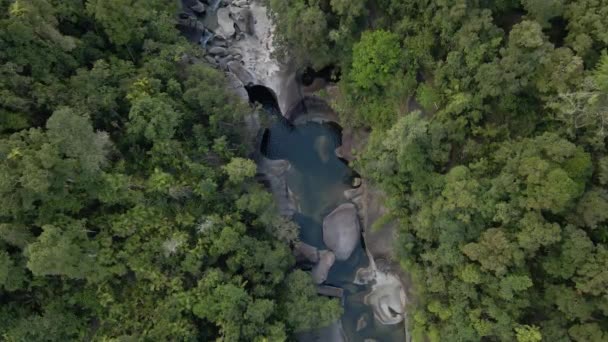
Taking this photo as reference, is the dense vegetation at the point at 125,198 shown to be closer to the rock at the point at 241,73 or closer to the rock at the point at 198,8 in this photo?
the rock at the point at 241,73

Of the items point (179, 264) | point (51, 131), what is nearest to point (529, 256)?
point (179, 264)

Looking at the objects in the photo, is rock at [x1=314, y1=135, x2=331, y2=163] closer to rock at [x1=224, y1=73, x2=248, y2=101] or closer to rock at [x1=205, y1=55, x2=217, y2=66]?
rock at [x1=224, y1=73, x2=248, y2=101]

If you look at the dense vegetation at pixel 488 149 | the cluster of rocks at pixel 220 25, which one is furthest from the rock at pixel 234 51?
the dense vegetation at pixel 488 149

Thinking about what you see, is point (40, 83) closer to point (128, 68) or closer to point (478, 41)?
point (128, 68)

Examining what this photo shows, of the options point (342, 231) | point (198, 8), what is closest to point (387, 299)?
point (342, 231)

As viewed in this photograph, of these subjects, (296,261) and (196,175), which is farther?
(296,261)

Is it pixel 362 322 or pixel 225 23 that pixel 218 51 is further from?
pixel 362 322

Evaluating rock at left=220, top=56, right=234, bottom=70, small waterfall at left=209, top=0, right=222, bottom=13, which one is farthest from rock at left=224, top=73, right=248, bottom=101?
small waterfall at left=209, top=0, right=222, bottom=13
